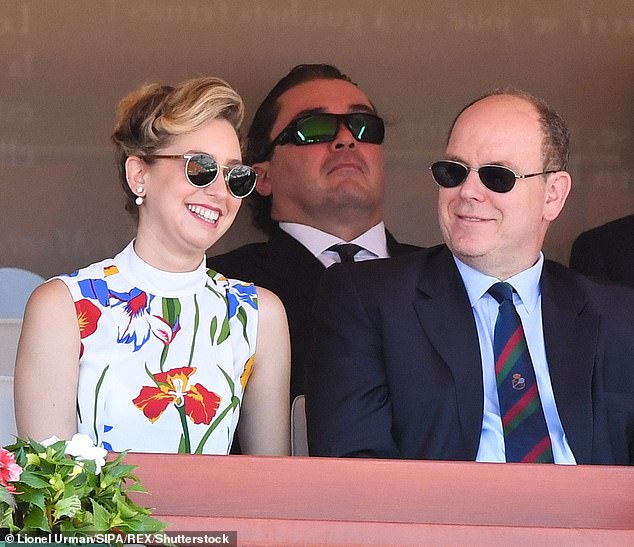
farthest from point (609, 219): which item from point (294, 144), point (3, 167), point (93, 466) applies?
point (93, 466)

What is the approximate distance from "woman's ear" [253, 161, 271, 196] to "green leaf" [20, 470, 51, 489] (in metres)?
2.94

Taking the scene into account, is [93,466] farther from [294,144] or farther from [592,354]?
[294,144]

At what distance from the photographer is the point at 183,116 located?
106 inches

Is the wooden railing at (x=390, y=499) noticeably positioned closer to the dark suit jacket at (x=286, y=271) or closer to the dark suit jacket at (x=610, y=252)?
the dark suit jacket at (x=286, y=271)

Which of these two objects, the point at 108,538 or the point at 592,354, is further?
the point at 592,354

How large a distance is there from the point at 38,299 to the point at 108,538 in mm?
1315

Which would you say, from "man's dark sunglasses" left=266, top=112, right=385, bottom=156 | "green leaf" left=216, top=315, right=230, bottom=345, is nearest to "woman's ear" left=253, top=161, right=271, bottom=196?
"man's dark sunglasses" left=266, top=112, right=385, bottom=156

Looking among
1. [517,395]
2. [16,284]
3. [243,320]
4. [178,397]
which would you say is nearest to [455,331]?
[517,395]

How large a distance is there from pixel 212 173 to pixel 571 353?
2.76 ft

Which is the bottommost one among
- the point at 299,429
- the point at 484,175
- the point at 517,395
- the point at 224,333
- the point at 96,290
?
the point at 299,429

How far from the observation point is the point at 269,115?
4.33 meters

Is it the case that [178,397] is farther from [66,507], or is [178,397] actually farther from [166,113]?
[66,507]

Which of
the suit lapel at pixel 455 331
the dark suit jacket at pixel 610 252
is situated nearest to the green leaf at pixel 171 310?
the suit lapel at pixel 455 331

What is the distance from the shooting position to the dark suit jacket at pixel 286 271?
3.77 m
